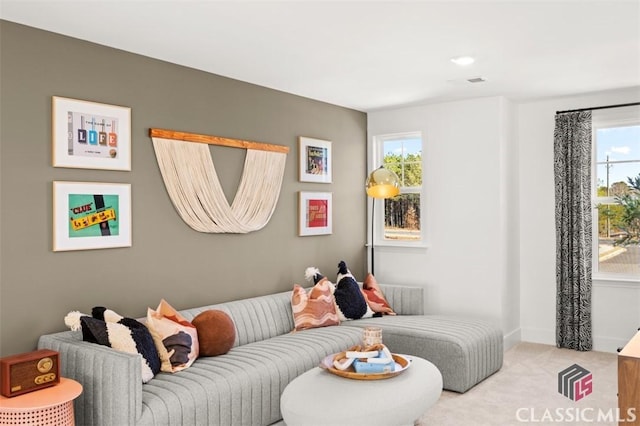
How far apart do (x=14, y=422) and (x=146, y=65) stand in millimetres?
2386

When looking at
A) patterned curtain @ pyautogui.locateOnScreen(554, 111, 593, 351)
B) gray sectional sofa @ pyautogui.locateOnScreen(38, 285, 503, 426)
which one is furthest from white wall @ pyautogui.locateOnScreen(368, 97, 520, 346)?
gray sectional sofa @ pyautogui.locateOnScreen(38, 285, 503, 426)

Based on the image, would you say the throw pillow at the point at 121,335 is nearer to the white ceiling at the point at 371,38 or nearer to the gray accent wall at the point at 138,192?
the gray accent wall at the point at 138,192

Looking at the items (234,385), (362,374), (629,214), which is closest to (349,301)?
(362,374)

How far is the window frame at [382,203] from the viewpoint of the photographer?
5716mm

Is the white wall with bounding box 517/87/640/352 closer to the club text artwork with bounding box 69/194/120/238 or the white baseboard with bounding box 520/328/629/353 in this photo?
the white baseboard with bounding box 520/328/629/353

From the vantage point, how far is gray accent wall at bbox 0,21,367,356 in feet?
10.4

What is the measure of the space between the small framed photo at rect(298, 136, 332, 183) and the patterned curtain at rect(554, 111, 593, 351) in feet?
7.21

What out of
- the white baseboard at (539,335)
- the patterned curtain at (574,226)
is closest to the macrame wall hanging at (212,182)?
the patterned curtain at (574,226)

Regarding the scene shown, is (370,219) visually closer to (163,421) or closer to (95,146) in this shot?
(95,146)

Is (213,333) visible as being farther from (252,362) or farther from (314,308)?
(314,308)

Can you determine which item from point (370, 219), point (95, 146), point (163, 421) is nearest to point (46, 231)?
point (95, 146)

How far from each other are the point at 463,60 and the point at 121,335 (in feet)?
9.49

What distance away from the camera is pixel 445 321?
4.76 metres

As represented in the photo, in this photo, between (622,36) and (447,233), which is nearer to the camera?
(622,36)
